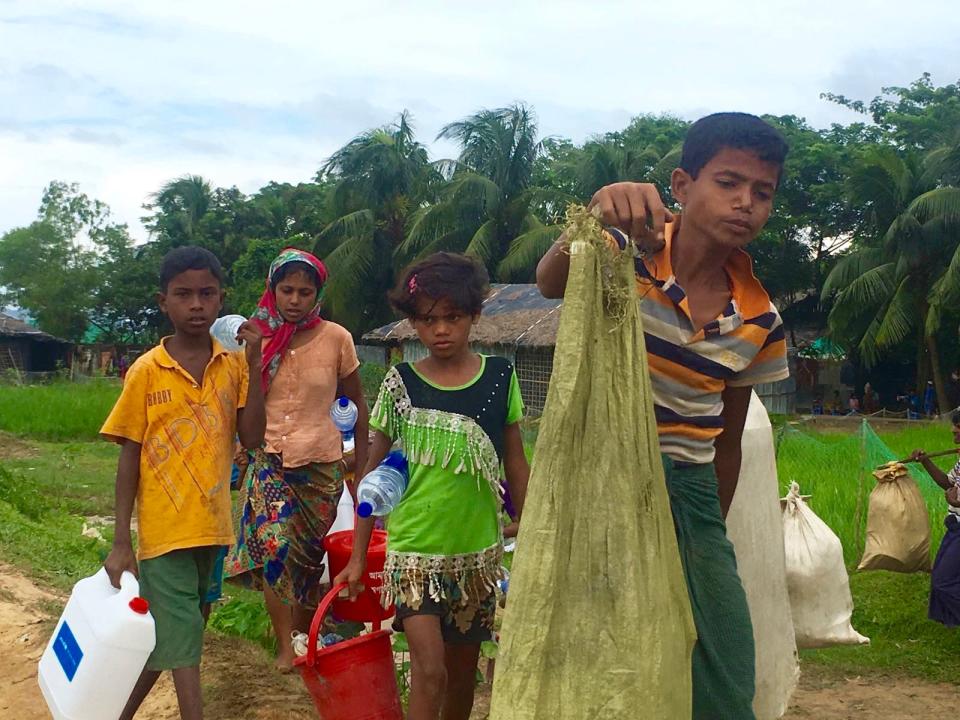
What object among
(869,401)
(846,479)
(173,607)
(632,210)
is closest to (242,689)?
(173,607)

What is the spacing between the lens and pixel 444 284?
2889mm

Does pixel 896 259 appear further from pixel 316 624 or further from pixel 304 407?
pixel 316 624

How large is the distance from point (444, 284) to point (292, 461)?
1506mm

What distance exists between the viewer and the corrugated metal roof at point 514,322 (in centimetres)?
2033

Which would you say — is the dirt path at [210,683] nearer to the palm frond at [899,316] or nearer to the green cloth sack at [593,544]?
the green cloth sack at [593,544]

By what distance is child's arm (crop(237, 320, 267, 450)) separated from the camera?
3.34 meters

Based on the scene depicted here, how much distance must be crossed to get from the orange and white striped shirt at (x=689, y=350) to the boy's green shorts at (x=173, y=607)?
1772 millimetres

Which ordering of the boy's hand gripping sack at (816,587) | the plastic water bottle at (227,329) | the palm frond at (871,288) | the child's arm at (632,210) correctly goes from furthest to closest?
the palm frond at (871,288), the boy's hand gripping sack at (816,587), the plastic water bottle at (227,329), the child's arm at (632,210)

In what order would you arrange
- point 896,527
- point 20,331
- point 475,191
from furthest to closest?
1. point 20,331
2. point 475,191
3. point 896,527

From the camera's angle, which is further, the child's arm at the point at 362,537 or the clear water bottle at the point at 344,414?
the clear water bottle at the point at 344,414

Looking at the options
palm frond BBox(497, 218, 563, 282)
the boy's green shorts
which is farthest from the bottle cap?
palm frond BBox(497, 218, 563, 282)

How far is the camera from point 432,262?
2961 mm

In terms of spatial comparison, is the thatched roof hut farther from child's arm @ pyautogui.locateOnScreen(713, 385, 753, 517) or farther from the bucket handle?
child's arm @ pyautogui.locateOnScreen(713, 385, 753, 517)

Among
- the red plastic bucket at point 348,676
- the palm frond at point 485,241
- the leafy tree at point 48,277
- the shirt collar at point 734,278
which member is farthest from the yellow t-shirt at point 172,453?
the leafy tree at point 48,277
